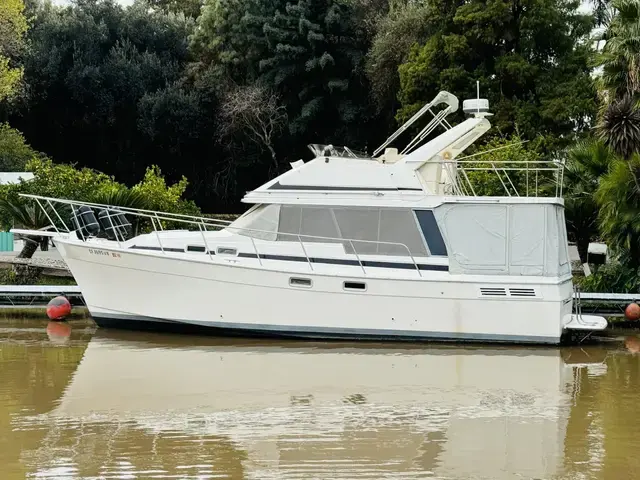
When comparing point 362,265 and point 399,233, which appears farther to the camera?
point 399,233

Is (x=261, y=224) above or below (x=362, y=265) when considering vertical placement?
above

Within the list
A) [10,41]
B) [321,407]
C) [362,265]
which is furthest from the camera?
[10,41]

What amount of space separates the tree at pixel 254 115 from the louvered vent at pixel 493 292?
21.5 metres

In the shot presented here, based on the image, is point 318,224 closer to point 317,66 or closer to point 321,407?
point 321,407

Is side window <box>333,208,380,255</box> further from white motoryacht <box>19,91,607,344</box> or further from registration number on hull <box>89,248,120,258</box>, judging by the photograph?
registration number on hull <box>89,248,120,258</box>

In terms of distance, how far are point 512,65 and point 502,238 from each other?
16.2m

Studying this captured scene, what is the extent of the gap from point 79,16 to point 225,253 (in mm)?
26368

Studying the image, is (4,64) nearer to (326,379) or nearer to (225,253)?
(225,253)

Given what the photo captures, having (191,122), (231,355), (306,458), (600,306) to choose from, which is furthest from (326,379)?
(191,122)

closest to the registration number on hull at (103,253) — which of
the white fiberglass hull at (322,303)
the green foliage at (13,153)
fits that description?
the white fiberglass hull at (322,303)

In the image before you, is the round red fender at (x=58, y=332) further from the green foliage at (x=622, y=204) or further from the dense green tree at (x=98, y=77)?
the dense green tree at (x=98, y=77)

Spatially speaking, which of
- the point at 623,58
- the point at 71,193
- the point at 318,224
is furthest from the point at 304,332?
the point at 71,193

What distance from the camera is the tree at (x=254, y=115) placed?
36.3 metres

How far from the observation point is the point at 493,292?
51.7ft
